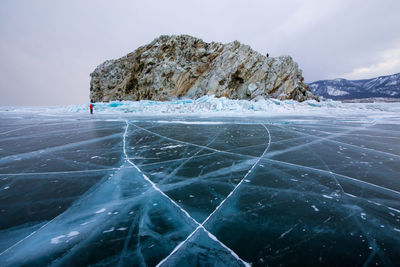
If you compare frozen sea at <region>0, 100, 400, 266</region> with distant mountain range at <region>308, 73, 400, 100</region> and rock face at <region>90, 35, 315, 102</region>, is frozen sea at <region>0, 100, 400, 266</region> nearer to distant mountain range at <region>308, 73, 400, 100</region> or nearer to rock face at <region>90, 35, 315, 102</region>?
rock face at <region>90, 35, 315, 102</region>

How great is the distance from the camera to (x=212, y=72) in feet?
91.7

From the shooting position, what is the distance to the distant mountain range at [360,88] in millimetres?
101500

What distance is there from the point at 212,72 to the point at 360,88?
147 metres

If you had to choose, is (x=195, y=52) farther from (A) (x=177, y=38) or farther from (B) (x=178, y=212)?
(B) (x=178, y=212)

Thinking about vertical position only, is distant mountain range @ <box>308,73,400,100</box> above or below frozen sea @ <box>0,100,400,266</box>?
above

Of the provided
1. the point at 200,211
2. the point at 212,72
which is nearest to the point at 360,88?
the point at 212,72

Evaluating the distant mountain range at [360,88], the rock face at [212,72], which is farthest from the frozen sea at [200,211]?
the distant mountain range at [360,88]

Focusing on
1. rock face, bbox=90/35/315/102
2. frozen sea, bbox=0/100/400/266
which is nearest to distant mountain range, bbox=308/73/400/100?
rock face, bbox=90/35/315/102

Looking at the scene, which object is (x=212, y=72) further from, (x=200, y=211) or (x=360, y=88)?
(x=360, y=88)

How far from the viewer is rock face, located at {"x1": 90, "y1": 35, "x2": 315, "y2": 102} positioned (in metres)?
26.8

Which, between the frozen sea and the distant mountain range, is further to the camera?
the distant mountain range

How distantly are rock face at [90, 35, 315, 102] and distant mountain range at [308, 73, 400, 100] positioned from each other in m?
102

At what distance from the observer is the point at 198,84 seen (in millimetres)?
28625

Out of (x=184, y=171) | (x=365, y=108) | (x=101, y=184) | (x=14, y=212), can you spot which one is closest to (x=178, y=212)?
(x=184, y=171)
